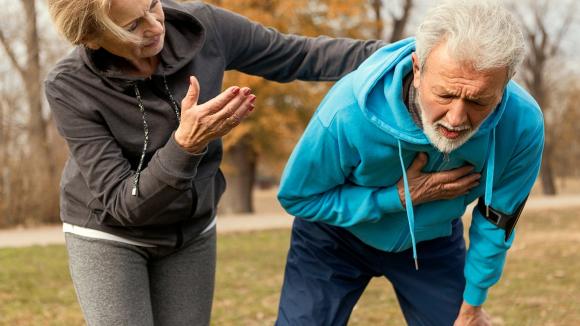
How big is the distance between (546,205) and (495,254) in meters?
17.4

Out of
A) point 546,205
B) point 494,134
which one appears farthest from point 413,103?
point 546,205

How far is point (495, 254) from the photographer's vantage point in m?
3.55

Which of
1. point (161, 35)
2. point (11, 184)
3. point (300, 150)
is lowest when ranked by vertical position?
point (11, 184)

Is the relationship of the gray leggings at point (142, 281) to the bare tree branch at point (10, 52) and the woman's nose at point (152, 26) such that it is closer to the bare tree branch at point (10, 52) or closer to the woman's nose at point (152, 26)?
the woman's nose at point (152, 26)

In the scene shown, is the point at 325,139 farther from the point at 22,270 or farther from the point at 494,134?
the point at 22,270

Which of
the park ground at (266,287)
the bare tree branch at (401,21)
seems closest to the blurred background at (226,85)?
the bare tree branch at (401,21)

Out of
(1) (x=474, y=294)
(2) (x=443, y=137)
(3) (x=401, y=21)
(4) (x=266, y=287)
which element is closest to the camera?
(2) (x=443, y=137)

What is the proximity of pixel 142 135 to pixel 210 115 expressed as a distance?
569 mm

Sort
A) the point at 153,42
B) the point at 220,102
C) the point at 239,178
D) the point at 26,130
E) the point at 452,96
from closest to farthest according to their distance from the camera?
the point at 220,102 → the point at 452,96 → the point at 153,42 → the point at 26,130 → the point at 239,178

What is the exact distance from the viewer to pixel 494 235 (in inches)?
139

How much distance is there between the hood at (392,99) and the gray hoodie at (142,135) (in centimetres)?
67

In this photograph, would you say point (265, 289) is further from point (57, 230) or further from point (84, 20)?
point (57, 230)

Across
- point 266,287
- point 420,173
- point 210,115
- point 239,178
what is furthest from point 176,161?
point 239,178

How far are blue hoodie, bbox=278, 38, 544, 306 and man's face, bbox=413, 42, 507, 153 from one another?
114mm
